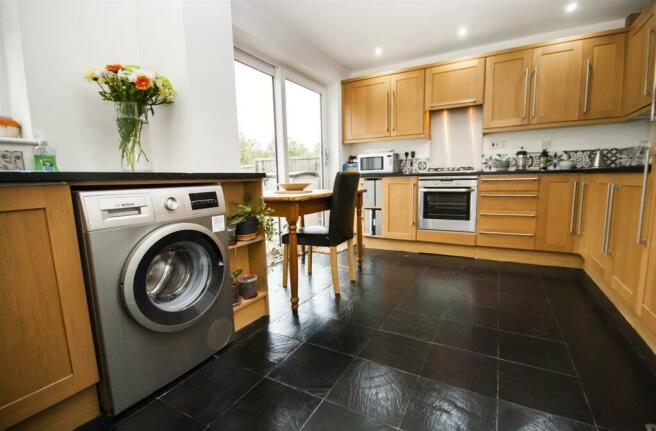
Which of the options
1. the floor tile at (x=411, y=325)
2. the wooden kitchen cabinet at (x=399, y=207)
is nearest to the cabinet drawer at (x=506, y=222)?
the wooden kitchen cabinet at (x=399, y=207)

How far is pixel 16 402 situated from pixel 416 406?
1.30 metres

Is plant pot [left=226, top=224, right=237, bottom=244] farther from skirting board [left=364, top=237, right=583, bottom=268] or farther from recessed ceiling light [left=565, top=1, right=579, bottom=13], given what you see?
recessed ceiling light [left=565, top=1, right=579, bottom=13]

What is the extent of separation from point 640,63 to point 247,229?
10.9 ft

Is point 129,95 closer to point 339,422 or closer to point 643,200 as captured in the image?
point 339,422

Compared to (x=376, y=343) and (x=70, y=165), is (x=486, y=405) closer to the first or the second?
(x=376, y=343)

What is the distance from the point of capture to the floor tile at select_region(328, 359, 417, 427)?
3.72 ft

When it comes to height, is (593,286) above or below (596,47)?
below

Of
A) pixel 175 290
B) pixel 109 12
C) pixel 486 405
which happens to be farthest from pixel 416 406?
pixel 109 12

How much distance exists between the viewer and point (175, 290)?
1.39 meters

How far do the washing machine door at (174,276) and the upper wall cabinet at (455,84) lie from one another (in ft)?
9.97

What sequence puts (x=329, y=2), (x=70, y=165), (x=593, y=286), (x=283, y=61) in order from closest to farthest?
(x=70, y=165) → (x=593, y=286) → (x=329, y=2) → (x=283, y=61)

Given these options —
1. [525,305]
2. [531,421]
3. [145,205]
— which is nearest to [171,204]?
[145,205]

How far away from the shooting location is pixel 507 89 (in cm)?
311

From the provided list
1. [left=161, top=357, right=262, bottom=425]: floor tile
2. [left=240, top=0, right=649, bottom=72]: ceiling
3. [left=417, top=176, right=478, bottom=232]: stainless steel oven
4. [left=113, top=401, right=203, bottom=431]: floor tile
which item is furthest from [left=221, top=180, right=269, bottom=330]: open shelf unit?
[left=417, top=176, right=478, bottom=232]: stainless steel oven
